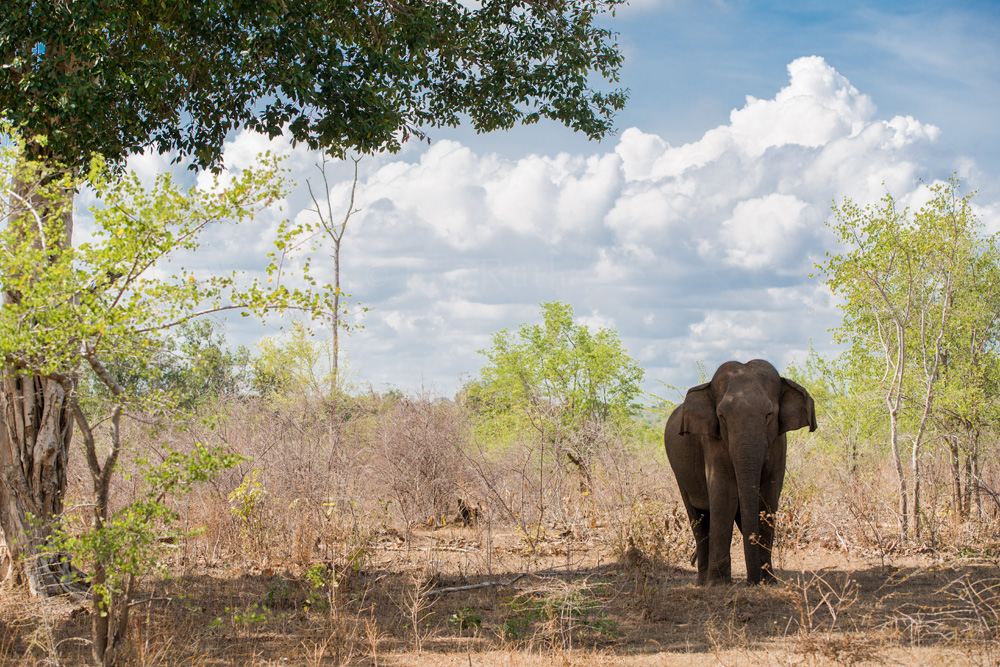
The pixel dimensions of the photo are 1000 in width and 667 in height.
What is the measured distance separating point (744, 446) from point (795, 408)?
1.28 m

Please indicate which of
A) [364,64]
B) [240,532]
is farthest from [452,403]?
[364,64]

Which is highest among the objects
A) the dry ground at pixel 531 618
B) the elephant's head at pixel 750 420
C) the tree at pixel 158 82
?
the tree at pixel 158 82

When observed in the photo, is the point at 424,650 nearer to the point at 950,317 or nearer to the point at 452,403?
the point at 452,403

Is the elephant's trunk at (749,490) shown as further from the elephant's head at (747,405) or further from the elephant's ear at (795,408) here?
the elephant's ear at (795,408)

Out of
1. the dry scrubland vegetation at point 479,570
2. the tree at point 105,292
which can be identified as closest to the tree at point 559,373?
the dry scrubland vegetation at point 479,570

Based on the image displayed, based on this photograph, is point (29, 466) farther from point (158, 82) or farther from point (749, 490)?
point (749, 490)

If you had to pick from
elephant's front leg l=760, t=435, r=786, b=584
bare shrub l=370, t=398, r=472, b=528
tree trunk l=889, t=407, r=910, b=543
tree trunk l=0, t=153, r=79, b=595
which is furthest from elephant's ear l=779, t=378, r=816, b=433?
tree trunk l=0, t=153, r=79, b=595

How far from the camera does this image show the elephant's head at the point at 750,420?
429 inches

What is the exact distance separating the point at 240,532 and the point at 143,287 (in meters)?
7.73

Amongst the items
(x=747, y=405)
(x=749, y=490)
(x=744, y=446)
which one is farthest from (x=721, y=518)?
Result: (x=747, y=405)

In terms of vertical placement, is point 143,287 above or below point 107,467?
above

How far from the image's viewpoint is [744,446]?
10891 mm

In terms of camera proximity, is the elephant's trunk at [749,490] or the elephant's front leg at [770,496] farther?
the elephant's front leg at [770,496]

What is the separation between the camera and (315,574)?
8.76 metres
